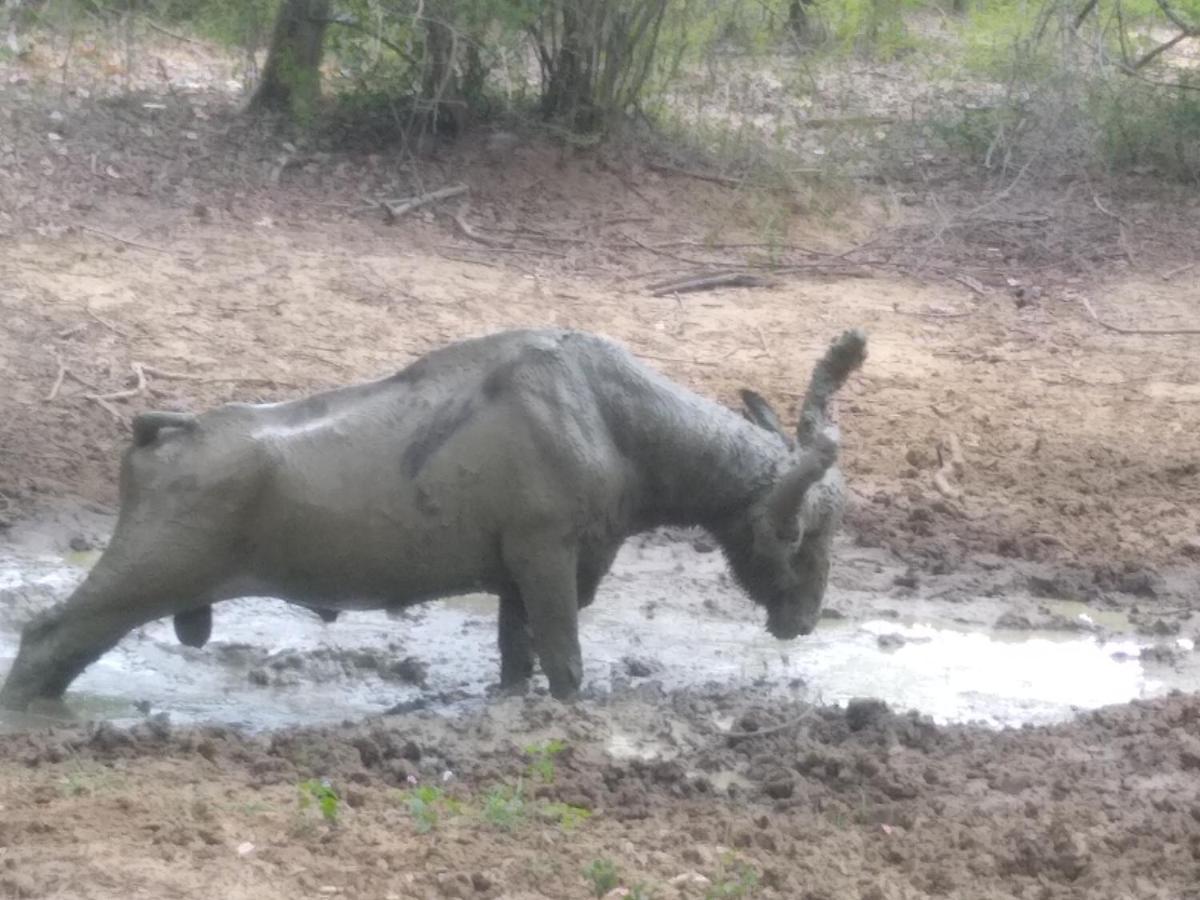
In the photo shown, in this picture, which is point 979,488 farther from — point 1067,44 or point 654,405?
point 1067,44

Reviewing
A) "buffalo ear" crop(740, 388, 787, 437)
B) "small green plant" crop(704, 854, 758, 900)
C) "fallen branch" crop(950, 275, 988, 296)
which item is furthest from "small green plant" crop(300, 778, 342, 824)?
"fallen branch" crop(950, 275, 988, 296)

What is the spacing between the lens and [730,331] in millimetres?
12391

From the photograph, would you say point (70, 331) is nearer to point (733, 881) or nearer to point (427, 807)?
point (427, 807)

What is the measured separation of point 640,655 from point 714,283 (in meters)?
5.37

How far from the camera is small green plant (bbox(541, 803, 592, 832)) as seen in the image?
5.21m

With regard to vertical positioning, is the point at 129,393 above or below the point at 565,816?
below

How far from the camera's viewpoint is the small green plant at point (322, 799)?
16.4 ft

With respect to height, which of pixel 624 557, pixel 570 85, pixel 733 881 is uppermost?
pixel 570 85

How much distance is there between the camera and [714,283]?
13219 millimetres

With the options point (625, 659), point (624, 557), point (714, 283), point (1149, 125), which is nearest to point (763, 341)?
point (714, 283)

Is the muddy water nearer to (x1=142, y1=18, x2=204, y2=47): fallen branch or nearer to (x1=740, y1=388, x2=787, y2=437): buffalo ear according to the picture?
(x1=740, y1=388, x2=787, y2=437): buffalo ear

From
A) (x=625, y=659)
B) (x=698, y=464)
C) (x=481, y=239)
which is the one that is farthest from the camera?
(x=481, y=239)

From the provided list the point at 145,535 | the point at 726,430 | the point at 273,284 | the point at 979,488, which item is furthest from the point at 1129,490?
the point at 145,535

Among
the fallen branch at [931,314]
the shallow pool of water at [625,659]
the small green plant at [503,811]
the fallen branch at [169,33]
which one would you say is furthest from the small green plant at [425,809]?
the fallen branch at [169,33]
